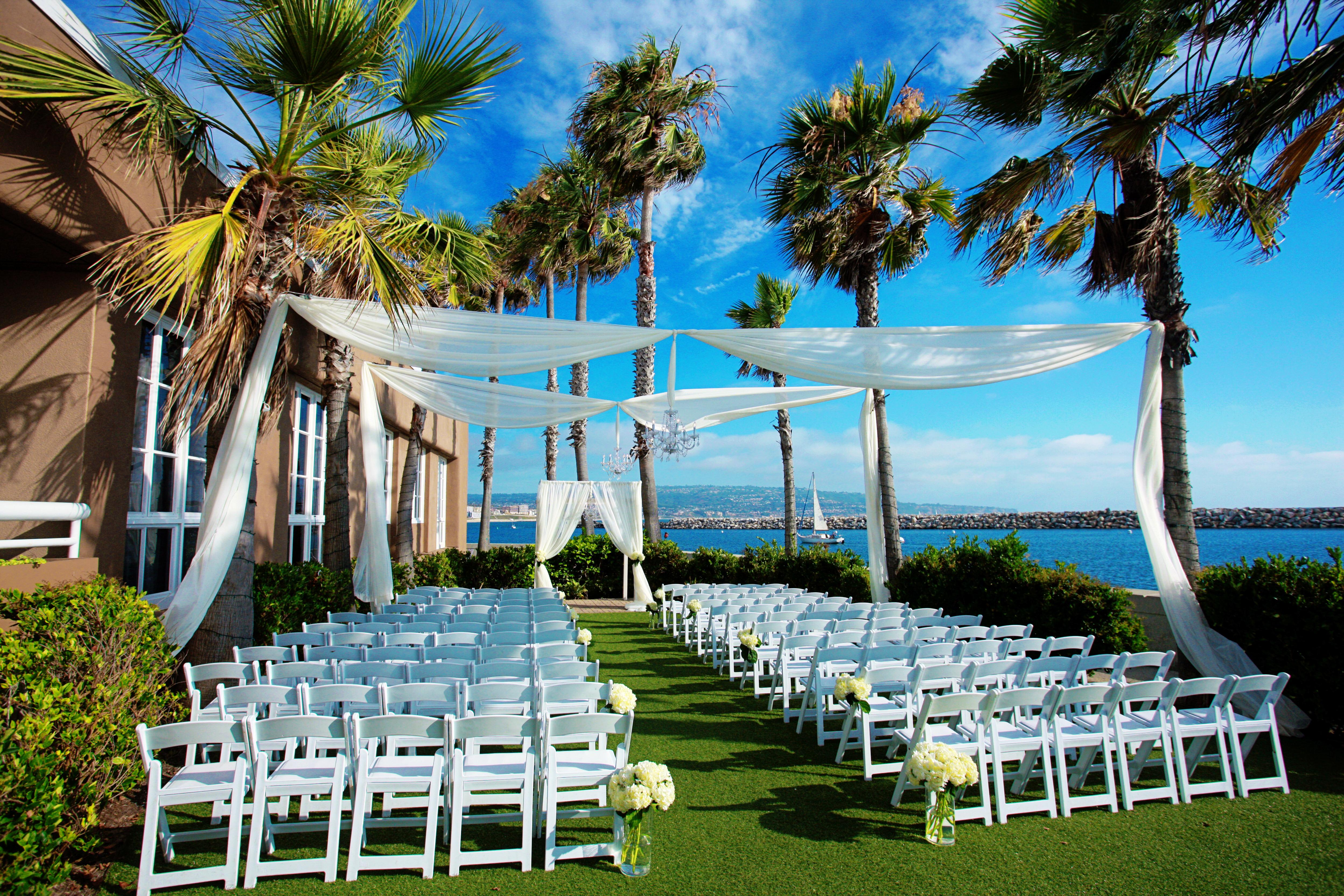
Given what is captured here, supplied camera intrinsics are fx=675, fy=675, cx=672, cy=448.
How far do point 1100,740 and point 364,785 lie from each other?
4.31 metres

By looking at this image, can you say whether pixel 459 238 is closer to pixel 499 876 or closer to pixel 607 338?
pixel 607 338

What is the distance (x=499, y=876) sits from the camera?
3410 millimetres

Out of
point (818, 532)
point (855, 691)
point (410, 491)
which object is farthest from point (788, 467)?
point (818, 532)

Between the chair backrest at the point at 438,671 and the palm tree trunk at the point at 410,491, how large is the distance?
8.36 metres

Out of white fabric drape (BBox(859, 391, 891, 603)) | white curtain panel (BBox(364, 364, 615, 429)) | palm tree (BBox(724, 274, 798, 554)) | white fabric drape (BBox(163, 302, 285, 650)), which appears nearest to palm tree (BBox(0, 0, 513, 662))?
white fabric drape (BBox(163, 302, 285, 650))

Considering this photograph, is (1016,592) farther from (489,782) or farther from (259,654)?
(259,654)

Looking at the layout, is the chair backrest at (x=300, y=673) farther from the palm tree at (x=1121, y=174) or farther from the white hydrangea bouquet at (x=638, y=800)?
the palm tree at (x=1121, y=174)

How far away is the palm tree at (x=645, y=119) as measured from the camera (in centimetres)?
1391

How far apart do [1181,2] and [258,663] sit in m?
7.51

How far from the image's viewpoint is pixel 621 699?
416 centimetres

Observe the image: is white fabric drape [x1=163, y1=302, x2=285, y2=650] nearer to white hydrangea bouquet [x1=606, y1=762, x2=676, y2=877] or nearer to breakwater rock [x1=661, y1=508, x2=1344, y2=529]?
white hydrangea bouquet [x1=606, y1=762, x2=676, y2=877]

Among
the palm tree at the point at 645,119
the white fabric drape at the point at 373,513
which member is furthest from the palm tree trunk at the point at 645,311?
the white fabric drape at the point at 373,513

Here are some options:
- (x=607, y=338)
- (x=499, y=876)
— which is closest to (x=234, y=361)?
(x=607, y=338)

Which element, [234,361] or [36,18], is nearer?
[36,18]
